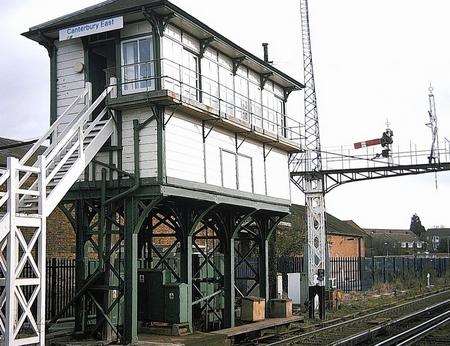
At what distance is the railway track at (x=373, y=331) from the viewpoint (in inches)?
688

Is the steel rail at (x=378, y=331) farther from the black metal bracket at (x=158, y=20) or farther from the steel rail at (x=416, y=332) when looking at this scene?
the black metal bracket at (x=158, y=20)

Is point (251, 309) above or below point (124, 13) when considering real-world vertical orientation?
below

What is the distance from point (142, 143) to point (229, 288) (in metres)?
5.93

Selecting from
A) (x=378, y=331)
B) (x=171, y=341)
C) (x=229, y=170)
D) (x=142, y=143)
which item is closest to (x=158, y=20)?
(x=142, y=143)

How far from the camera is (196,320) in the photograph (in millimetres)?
20031

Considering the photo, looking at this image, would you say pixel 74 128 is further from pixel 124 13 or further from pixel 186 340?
pixel 186 340

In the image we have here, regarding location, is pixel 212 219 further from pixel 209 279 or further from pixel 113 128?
pixel 113 128

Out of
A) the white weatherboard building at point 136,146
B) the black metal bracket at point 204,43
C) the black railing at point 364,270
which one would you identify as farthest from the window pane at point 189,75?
the black railing at point 364,270

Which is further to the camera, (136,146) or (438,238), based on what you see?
(438,238)


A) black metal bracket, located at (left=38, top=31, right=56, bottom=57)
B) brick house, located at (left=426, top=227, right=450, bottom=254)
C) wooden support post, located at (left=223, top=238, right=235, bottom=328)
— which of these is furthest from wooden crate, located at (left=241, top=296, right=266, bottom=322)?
brick house, located at (left=426, top=227, right=450, bottom=254)

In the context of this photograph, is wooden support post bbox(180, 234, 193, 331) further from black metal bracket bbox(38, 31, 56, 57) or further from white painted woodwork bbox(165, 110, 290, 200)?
black metal bracket bbox(38, 31, 56, 57)

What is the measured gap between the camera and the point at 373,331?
18.5 meters

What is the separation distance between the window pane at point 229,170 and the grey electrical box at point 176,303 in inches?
135

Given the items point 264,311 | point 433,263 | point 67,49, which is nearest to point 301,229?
point 433,263
